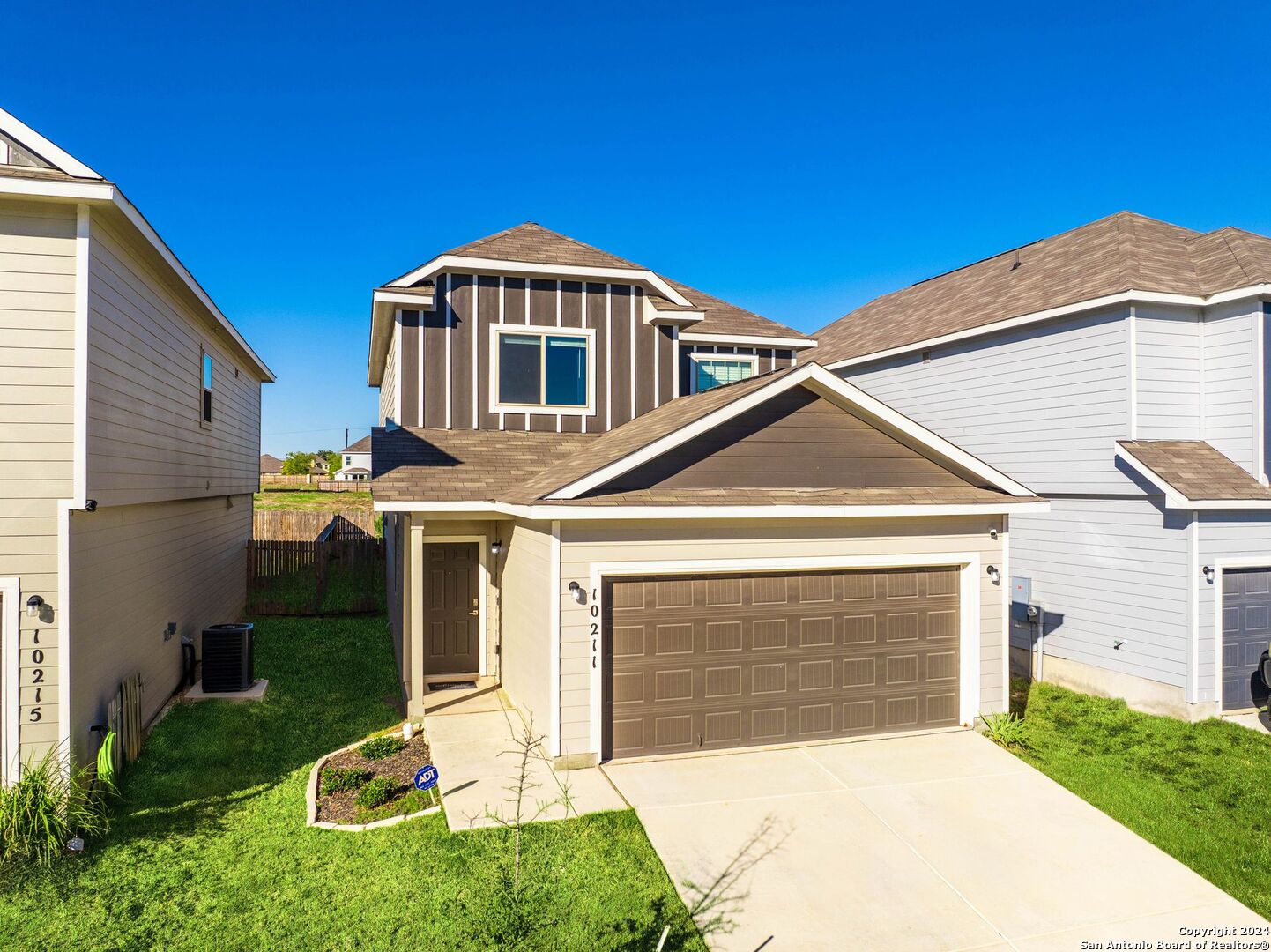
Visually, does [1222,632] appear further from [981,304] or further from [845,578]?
[981,304]

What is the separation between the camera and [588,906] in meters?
5.11

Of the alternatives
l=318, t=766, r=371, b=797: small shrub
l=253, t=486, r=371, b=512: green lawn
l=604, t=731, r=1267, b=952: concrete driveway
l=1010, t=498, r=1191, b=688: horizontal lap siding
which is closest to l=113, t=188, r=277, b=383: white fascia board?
l=318, t=766, r=371, b=797: small shrub

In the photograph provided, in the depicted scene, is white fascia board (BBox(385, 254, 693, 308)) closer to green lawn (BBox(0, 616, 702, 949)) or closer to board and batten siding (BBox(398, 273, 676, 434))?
board and batten siding (BBox(398, 273, 676, 434))

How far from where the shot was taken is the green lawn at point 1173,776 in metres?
6.11

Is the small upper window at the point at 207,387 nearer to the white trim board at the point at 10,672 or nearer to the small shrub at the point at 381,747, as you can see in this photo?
the white trim board at the point at 10,672

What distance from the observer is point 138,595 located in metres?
8.42

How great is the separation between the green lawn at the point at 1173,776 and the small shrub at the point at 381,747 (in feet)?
23.4

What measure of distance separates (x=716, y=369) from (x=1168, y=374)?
731 centimetres

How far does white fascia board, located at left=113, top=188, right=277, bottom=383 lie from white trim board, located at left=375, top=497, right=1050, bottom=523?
3684mm

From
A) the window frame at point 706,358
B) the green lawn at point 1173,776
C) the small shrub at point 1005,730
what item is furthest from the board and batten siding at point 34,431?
the window frame at point 706,358

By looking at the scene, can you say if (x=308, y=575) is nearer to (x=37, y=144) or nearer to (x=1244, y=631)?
(x=37, y=144)

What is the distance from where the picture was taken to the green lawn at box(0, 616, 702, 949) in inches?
190

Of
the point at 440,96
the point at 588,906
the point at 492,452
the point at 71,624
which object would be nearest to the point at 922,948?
the point at 588,906

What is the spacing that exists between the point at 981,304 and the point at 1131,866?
10.8m
